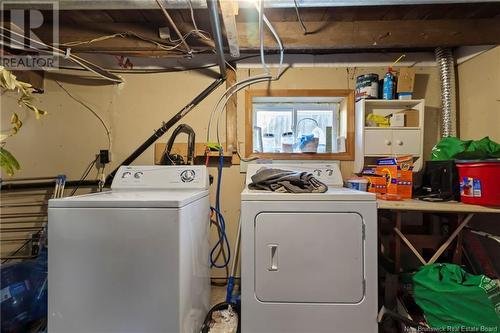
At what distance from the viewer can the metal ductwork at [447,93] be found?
2047mm

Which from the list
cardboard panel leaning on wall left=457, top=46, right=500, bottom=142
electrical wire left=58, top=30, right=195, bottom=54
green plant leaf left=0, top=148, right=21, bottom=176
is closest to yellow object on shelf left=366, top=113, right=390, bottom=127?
cardboard panel leaning on wall left=457, top=46, right=500, bottom=142

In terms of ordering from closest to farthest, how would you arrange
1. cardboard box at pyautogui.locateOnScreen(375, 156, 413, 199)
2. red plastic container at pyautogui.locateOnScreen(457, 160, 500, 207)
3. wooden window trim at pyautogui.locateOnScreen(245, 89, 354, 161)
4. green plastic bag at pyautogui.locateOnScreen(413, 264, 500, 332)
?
green plastic bag at pyautogui.locateOnScreen(413, 264, 500, 332) → red plastic container at pyautogui.locateOnScreen(457, 160, 500, 207) → cardboard box at pyautogui.locateOnScreen(375, 156, 413, 199) → wooden window trim at pyautogui.locateOnScreen(245, 89, 354, 161)

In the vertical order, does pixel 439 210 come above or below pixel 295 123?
below

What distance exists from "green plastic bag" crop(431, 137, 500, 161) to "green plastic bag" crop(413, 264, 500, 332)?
746 mm

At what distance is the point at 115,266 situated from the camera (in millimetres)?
1129

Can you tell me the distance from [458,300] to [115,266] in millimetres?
1804

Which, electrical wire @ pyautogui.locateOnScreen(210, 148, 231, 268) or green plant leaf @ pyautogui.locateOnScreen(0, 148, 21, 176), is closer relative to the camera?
green plant leaf @ pyautogui.locateOnScreen(0, 148, 21, 176)

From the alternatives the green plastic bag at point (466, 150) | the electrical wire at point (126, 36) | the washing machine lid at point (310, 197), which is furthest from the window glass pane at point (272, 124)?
the green plastic bag at point (466, 150)

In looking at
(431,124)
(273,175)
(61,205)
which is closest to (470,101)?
(431,124)

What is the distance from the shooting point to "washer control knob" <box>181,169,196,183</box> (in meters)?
1.83

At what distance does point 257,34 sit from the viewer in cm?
196

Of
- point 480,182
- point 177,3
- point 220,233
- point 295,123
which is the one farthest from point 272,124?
A: point 480,182

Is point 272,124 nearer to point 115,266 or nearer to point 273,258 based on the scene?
point 273,258

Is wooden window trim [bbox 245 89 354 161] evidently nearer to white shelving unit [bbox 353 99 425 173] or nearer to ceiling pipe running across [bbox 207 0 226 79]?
white shelving unit [bbox 353 99 425 173]
